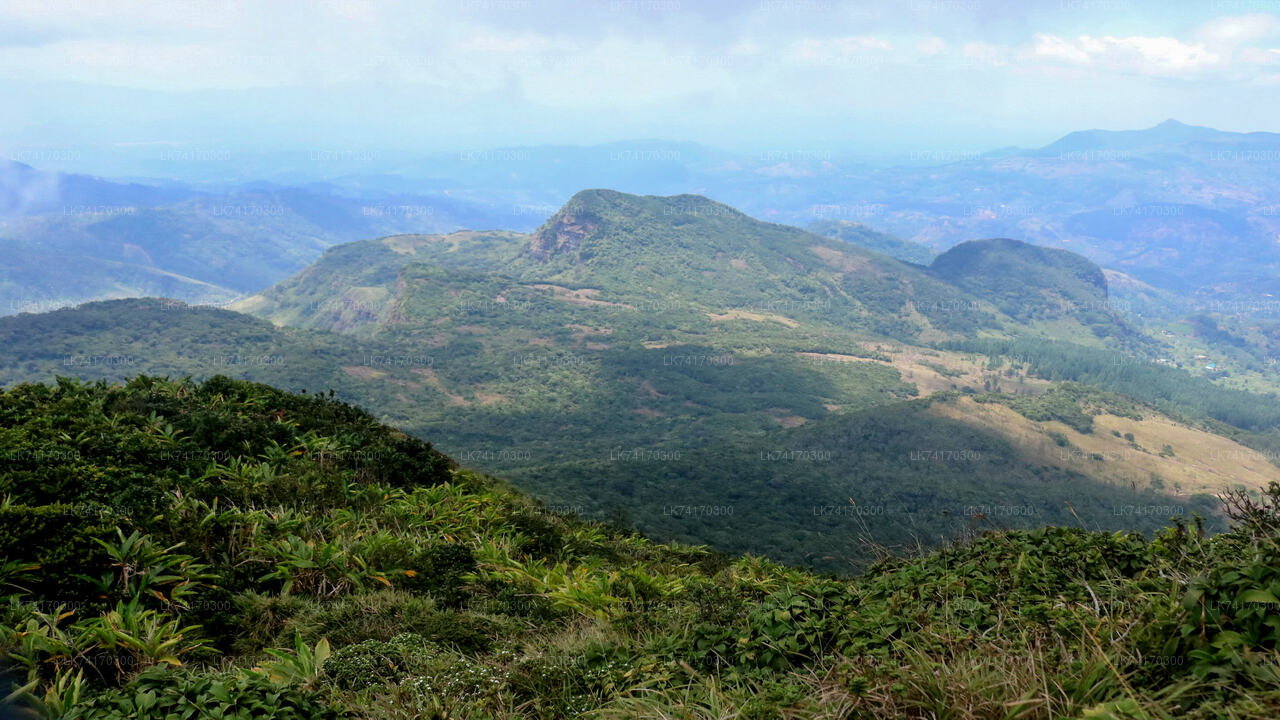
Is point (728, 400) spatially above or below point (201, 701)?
below

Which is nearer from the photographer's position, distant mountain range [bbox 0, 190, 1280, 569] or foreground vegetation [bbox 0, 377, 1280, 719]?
foreground vegetation [bbox 0, 377, 1280, 719]

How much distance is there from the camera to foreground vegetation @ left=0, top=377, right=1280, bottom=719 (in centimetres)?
351

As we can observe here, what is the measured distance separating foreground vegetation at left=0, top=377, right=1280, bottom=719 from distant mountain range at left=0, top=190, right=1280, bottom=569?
2589mm

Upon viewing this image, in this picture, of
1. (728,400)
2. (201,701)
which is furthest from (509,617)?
(728,400)

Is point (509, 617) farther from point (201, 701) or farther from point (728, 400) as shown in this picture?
point (728, 400)

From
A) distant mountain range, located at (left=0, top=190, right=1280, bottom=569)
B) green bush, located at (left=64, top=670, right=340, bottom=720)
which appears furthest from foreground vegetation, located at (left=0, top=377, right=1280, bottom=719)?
distant mountain range, located at (left=0, top=190, right=1280, bottom=569)

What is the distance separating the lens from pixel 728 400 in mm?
117875

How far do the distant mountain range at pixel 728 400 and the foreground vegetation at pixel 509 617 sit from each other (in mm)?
2589

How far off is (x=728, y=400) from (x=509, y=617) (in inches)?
4445

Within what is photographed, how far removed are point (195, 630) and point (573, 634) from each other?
3.17m

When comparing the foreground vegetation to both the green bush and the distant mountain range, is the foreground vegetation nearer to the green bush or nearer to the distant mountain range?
the green bush

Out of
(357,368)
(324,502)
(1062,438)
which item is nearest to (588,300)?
(357,368)

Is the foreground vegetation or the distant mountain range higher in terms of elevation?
the foreground vegetation

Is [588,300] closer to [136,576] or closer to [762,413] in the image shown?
[762,413]
